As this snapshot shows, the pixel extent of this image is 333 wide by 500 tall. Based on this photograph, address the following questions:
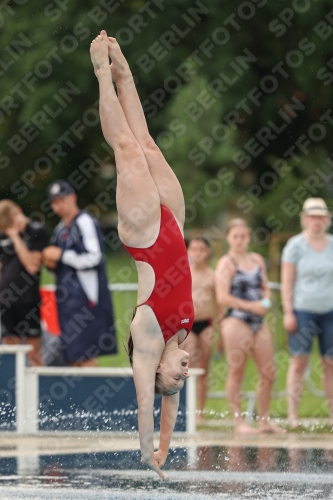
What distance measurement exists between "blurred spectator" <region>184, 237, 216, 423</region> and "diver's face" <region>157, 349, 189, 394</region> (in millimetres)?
3388

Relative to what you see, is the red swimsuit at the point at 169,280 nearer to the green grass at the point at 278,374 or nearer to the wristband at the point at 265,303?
the green grass at the point at 278,374

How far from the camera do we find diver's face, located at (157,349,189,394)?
6430mm

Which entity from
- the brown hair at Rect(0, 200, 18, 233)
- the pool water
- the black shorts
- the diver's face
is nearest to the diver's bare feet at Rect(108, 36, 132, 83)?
the diver's face

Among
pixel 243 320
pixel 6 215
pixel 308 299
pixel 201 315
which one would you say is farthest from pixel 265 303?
pixel 6 215

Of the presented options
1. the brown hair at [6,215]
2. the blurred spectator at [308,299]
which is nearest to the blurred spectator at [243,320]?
the blurred spectator at [308,299]

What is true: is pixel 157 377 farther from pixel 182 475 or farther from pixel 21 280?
pixel 21 280

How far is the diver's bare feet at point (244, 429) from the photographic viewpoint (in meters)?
9.30

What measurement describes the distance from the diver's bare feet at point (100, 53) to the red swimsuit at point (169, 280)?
1143mm

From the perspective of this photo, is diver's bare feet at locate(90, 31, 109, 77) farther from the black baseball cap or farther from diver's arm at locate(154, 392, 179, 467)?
the black baseball cap

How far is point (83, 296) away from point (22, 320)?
3.24 feet

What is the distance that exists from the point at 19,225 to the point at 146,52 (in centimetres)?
1099

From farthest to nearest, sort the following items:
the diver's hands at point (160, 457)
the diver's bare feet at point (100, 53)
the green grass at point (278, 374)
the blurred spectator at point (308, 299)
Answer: the green grass at point (278, 374) → the blurred spectator at point (308, 299) → the diver's bare feet at point (100, 53) → the diver's hands at point (160, 457)

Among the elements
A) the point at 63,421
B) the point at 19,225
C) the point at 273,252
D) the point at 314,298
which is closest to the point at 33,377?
the point at 63,421

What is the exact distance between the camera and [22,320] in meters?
10.8
